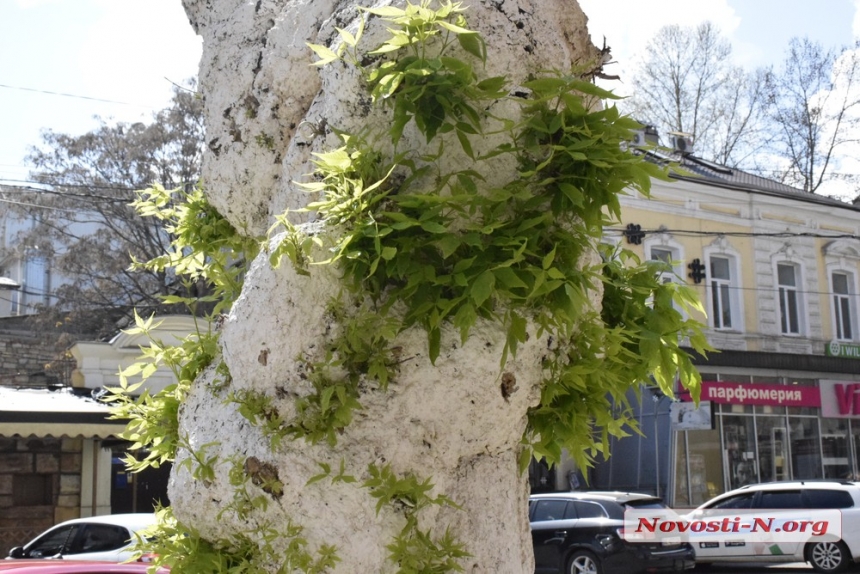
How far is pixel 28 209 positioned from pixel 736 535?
20.1m

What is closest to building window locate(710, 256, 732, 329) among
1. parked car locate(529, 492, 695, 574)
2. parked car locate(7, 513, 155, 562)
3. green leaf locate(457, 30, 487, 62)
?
parked car locate(529, 492, 695, 574)

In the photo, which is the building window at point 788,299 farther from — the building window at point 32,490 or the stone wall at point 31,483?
the building window at point 32,490

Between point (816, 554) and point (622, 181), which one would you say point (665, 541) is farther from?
point (622, 181)

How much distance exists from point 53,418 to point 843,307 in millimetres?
21777

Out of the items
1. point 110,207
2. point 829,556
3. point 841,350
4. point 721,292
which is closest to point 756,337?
point 721,292

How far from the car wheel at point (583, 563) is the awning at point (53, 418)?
23.9 feet

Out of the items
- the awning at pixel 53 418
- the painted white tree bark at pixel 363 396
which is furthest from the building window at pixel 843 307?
the painted white tree bark at pixel 363 396

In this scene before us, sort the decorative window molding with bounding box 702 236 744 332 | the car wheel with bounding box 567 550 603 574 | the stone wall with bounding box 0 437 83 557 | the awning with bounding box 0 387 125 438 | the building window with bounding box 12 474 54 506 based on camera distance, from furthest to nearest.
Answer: the decorative window molding with bounding box 702 236 744 332 < the building window with bounding box 12 474 54 506 < the stone wall with bounding box 0 437 83 557 < the awning with bounding box 0 387 125 438 < the car wheel with bounding box 567 550 603 574

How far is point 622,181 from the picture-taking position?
7.70 feet

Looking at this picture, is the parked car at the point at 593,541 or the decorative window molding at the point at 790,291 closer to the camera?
the parked car at the point at 593,541

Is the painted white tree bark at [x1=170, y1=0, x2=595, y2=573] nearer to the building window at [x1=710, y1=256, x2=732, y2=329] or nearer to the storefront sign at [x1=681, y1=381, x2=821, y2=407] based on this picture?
the storefront sign at [x1=681, y1=381, x2=821, y2=407]

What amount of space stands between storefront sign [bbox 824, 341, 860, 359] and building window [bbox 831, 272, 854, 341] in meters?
0.39

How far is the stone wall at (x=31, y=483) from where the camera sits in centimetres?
1672

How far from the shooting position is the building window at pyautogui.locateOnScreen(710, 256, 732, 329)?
25.7m
